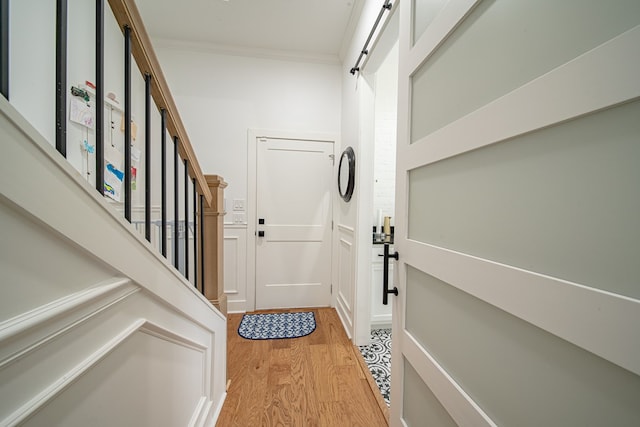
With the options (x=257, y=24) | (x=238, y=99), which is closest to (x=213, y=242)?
(x=238, y=99)

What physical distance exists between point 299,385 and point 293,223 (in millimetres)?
1602

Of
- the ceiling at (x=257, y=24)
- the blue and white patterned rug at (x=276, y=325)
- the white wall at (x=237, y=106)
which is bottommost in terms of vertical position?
the blue and white patterned rug at (x=276, y=325)

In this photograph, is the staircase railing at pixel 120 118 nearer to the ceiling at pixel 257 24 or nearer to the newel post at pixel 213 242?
the newel post at pixel 213 242

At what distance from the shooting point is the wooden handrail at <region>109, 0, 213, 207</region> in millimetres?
677

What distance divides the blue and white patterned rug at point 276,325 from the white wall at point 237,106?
11.2 inches

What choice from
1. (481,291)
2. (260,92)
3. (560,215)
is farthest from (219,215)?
(260,92)

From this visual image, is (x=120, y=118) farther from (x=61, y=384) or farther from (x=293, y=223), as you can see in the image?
Result: (x=61, y=384)

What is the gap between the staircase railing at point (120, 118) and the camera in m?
0.51

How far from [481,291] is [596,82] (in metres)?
0.50

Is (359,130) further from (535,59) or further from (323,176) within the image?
(535,59)


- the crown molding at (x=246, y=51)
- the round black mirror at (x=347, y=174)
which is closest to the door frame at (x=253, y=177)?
the round black mirror at (x=347, y=174)

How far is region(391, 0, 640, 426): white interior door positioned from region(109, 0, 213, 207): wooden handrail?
38.0 inches

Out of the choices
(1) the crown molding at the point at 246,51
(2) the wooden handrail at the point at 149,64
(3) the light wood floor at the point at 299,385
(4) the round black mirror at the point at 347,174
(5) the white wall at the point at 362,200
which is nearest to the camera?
(2) the wooden handrail at the point at 149,64

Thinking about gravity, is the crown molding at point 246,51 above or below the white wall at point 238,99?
above
